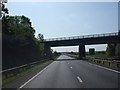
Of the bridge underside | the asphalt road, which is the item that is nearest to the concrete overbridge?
the bridge underside

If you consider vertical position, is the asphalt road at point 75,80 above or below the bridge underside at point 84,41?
below

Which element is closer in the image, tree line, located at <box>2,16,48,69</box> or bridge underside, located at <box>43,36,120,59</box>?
tree line, located at <box>2,16,48,69</box>

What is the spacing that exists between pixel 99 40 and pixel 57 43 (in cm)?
1384

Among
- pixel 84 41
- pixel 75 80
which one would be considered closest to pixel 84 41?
pixel 84 41

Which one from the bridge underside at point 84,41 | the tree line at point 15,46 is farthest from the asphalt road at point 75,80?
the bridge underside at point 84,41

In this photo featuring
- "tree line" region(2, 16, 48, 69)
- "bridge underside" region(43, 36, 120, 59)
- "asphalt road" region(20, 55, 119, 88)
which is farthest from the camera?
"bridge underside" region(43, 36, 120, 59)

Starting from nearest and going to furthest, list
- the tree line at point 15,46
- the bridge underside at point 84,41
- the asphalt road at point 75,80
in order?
the asphalt road at point 75,80 → the tree line at point 15,46 → the bridge underside at point 84,41

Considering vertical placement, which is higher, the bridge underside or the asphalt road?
the bridge underside

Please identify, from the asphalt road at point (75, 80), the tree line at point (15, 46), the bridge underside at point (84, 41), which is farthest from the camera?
the bridge underside at point (84, 41)

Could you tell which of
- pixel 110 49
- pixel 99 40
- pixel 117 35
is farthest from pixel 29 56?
pixel 110 49

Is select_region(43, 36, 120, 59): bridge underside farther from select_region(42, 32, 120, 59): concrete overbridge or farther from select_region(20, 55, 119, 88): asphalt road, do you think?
select_region(20, 55, 119, 88): asphalt road

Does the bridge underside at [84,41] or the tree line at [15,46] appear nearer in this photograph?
the tree line at [15,46]

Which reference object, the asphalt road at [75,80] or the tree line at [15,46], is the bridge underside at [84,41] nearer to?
the tree line at [15,46]

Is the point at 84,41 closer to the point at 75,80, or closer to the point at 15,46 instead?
the point at 15,46
